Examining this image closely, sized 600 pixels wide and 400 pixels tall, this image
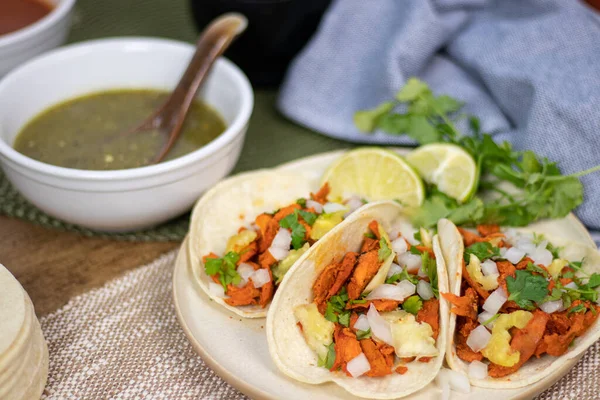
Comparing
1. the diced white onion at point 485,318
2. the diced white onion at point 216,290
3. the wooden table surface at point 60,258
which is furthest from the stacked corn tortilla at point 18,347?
the diced white onion at point 485,318

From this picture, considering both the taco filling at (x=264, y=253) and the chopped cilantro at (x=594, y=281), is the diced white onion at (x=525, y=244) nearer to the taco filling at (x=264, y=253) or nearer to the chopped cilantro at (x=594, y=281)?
the chopped cilantro at (x=594, y=281)

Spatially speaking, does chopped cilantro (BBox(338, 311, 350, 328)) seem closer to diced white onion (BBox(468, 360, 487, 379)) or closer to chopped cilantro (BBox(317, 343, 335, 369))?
chopped cilantro (BBox(317, 343, 335, 369))

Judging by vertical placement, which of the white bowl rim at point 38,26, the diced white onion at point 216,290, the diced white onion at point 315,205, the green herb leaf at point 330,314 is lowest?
the diced white onion at point 216,290

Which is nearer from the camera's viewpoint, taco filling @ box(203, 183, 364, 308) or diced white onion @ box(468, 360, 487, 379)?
diced white onion @ box(468, 360, 487, 379)

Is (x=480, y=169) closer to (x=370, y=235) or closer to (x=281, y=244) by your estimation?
(x=370, y=235)

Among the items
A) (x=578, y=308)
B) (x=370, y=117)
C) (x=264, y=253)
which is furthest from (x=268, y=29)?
(x=578, y=308)

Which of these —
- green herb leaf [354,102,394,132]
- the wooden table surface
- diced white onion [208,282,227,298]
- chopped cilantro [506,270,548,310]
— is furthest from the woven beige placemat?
green herb leaf [354,102,394,132]
